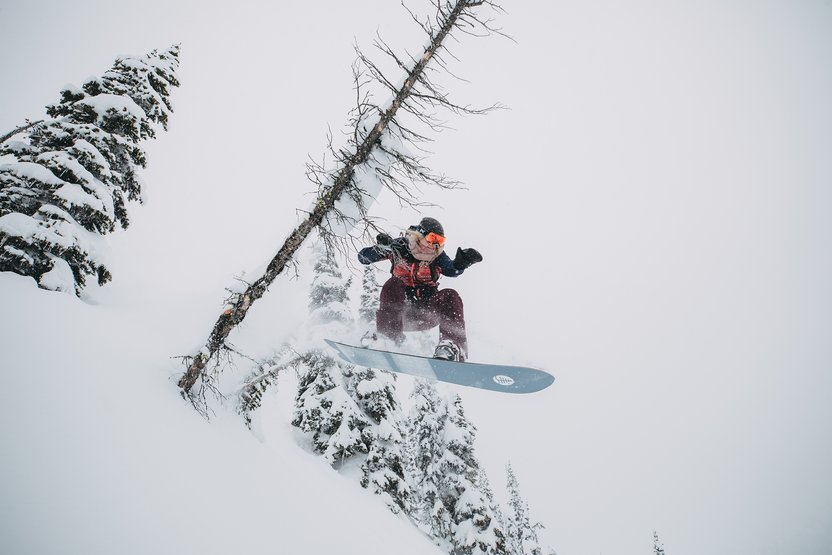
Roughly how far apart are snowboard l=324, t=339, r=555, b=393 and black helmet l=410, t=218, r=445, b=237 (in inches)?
87.2

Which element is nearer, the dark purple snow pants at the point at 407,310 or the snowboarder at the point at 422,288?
the snowboarder at the point at 422,288

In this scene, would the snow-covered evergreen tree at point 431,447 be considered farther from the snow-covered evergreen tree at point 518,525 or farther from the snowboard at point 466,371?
the snow-covered evergreen tree at point 518,525

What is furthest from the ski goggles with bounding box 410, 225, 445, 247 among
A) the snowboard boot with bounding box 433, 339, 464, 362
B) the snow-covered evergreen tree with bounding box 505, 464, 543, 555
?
the snow-covered evergreen tree with bounding box 505, 464, 543, 555

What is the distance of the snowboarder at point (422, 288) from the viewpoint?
21.7 feet

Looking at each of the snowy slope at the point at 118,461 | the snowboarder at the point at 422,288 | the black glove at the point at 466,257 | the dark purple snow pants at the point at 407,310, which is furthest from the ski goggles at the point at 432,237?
the snowy slope at the point at 118,461

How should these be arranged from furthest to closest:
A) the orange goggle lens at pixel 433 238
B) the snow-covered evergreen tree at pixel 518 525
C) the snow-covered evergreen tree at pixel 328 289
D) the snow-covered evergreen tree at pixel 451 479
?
1. the snow-covered evergreen tree at pixel 518 525
2. the snow-covered evergreen tree at pixel 451 479
3. the snow-covered evergreen tree at pixel 328 289
4. the orange goggle lens at pixel 433 238

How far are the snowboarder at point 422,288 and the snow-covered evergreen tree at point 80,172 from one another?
Result: 19.2 feet

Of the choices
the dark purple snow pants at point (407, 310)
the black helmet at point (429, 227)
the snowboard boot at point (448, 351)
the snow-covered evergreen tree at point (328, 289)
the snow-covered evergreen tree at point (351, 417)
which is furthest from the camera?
the snow-covered evergreen tree at point (328, 289)

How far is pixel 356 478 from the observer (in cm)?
1202

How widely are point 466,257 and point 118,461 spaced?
5.24 meters

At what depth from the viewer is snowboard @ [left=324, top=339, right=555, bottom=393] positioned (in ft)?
20.5

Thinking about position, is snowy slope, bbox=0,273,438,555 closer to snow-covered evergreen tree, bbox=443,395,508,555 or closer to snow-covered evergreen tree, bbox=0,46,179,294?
snow-covered evergreen tree, bbox=0,46,179,294

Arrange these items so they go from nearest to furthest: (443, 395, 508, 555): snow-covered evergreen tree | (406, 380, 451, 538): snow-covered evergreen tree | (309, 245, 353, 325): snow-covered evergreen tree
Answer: (309, 245, 353, 325): snow-covered evergreen tree, (443, 395, 508, 555): snow-covered evergreen tree, (406, 380, 451, 538): snow-covered evergreen tree

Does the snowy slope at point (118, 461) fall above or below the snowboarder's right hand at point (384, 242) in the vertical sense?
below
